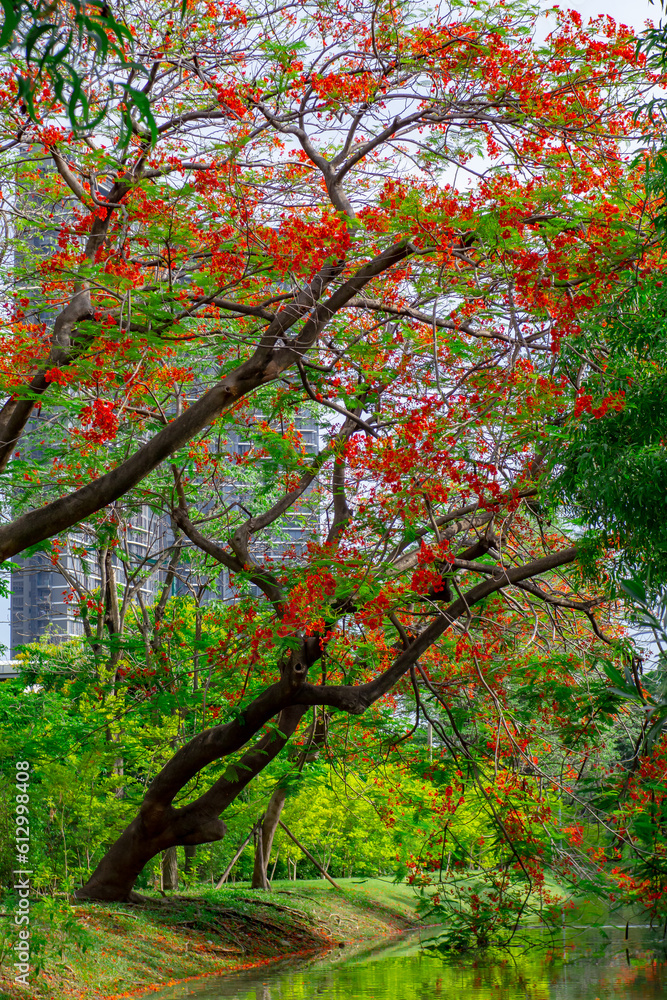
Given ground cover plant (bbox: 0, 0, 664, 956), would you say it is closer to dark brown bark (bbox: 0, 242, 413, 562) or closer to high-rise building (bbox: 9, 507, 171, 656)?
dark brown bark (bbox: 0, 242, 413, 562)

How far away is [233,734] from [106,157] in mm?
5355

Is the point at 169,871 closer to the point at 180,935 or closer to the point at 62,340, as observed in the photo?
the point at 180,935

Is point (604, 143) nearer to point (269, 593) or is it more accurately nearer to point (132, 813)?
point (269, 593)

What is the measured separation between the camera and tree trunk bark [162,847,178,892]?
549 inches

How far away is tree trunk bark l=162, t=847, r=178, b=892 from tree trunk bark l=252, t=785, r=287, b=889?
1.45 m

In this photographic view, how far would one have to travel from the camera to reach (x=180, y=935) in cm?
1056

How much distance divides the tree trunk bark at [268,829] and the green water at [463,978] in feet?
8.09

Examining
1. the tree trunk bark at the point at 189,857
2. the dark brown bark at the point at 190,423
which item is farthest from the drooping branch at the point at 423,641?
the tree trunk bark at the point at 189,857

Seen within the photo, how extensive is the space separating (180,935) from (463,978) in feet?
11.1

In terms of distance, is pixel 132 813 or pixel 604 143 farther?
pixel 132 813

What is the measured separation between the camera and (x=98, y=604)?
1295 centimetres

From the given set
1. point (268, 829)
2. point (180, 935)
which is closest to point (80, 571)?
point (268, 829)

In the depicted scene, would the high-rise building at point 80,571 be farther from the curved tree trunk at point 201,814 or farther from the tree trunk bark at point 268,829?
the tree trunk bark at point 268,829

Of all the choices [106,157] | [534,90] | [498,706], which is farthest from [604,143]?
[498,706]
